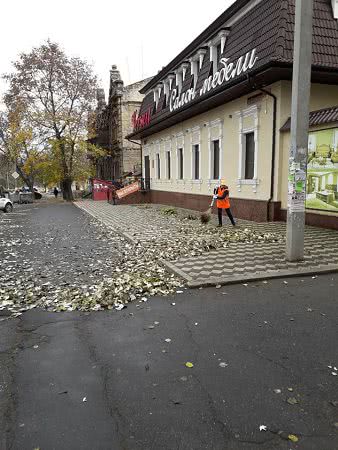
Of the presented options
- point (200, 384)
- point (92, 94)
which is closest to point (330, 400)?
point (200, 384)

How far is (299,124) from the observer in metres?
6.34

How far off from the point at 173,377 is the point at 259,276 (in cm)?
320

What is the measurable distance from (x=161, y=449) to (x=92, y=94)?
36969mm

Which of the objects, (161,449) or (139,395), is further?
(139,395)

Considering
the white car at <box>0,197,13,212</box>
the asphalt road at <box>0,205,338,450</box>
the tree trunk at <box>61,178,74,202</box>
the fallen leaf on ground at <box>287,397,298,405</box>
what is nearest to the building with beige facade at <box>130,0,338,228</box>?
the asphalt road at <box>0,205,338,450</box>

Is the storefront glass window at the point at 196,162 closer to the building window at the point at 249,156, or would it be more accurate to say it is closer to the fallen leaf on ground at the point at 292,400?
the building window at the point at 249,156

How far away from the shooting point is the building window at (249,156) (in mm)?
13376

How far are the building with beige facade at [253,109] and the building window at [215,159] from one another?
1.8 inches

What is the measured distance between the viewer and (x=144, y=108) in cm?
2552

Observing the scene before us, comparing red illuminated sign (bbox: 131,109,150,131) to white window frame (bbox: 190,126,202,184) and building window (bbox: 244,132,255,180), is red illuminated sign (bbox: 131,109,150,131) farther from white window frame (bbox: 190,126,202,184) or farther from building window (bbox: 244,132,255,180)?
building window (bbox: 244,132,255,180)

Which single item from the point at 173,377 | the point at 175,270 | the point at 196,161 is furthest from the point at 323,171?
the point at 196,161

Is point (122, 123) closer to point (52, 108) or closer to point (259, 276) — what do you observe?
point (52, 108)

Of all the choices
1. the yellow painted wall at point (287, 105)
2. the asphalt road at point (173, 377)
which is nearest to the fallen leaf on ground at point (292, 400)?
the asphalt road at point (173, 377)

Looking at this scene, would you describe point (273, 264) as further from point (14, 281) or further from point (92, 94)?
point (92, 94)
